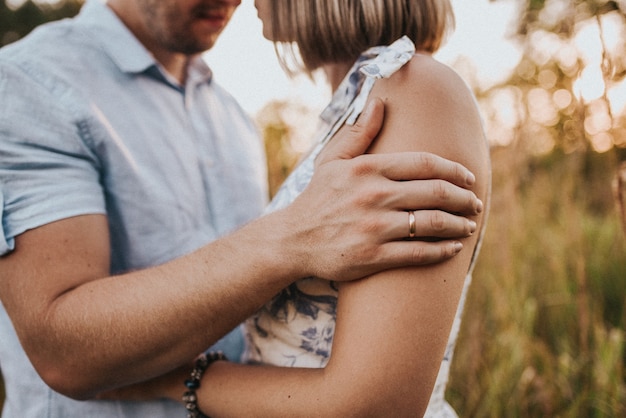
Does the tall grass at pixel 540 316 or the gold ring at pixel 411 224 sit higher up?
the gold ring at pixel 411 224

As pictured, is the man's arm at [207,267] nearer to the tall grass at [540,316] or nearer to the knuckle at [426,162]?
the knuckle at [426,162]

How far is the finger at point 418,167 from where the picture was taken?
0.96m

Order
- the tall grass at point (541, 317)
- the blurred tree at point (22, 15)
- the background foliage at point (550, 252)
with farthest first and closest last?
1. the blurred tree at point (22, 15)
2. the tall grass at point (541, 317)
3. the background foliage at point (550, 252)

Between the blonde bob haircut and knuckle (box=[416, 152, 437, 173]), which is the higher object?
the blonde bob haircut

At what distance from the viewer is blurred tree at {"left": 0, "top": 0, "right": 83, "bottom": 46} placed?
11.8 metres

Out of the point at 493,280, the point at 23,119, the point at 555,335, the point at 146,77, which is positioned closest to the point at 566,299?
the point at 555,335

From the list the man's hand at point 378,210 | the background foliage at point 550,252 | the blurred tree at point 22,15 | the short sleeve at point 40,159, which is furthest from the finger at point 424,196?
the blurred tree at point 22,15

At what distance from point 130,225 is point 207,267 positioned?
0.41 meters

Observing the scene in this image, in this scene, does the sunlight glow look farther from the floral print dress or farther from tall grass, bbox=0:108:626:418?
the floral print dress

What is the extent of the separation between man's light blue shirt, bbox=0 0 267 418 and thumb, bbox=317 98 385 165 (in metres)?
0.61

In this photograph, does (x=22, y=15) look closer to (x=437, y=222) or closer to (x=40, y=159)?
(x=40, y=159)

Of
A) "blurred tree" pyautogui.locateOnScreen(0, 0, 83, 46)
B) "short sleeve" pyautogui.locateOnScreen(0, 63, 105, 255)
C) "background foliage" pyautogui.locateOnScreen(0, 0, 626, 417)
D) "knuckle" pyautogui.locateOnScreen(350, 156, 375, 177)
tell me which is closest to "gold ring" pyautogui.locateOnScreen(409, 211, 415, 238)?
"knuckle" pyautogui.locateOnScreen(350, 156, 375, 177)

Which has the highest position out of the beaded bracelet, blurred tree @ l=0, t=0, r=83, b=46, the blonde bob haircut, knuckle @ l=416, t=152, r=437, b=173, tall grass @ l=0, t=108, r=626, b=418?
the blonde bob haircut

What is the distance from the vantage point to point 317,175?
1086 mm
